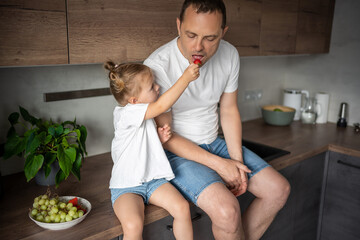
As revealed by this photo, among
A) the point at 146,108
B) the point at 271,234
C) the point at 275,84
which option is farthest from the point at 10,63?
the point at 275,84

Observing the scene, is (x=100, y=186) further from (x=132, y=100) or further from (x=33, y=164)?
(x=132, y=100)

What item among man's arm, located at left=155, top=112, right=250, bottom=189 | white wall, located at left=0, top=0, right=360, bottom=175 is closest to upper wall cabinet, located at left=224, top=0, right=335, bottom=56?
white wall, located at left=0, top=0, right=360, bottom=175

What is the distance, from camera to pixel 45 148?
54.7 inches

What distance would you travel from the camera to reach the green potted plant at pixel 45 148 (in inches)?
51.5

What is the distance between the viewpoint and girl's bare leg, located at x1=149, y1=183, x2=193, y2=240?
1198 millimetres

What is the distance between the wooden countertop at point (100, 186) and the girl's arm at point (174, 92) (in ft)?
1.18

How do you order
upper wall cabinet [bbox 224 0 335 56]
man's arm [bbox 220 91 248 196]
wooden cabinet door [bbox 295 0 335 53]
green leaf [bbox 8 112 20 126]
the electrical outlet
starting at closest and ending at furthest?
green leaf [bbox 8 112 20 126] → man's arm [bbox 220 91 248 196] → upper wall cabinet [bbox 224 0 335 56] → wooden cabinet door [bbox 295 0 335 53] → the electrical outlet

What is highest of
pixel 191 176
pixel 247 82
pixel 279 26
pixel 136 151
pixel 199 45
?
pixel 279 26

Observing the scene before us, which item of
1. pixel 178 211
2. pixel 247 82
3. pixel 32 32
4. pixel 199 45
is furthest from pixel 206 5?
pixel 247 82

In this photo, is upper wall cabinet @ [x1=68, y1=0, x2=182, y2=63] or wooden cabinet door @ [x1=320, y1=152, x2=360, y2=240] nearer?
upper wall cabinet @ [x1=68, y1=0, x2=182, y2=63]

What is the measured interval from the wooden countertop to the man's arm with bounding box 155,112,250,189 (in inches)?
11.0

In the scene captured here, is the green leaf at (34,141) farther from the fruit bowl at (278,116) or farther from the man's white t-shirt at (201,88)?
the fruit bowl at (278,116)

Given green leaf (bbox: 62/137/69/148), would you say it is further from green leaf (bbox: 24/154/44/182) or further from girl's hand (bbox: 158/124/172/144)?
girl's hand (bbox: 158/124/172/144)

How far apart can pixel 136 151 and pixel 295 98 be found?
1.69 metres
